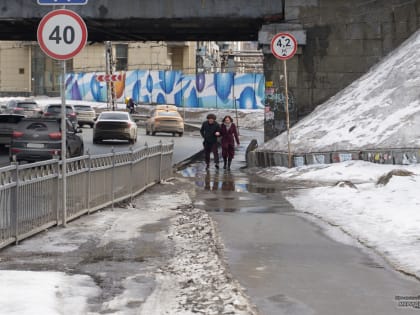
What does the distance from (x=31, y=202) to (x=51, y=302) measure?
128 inches

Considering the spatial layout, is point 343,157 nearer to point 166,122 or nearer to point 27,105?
point 166,122

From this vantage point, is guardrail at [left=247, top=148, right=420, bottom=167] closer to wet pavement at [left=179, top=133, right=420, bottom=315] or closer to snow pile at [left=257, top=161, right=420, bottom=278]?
snow pile at [left=257, top=161, right=420, bottom=278]

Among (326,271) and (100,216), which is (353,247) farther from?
(100,216)

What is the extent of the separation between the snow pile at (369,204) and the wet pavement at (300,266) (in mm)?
253

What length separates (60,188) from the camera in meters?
9.90

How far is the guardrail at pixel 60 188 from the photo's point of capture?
827cm

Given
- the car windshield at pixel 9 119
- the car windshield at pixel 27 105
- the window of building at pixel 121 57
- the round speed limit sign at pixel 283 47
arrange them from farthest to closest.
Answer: the window of building at pixel 121 57, the car windshield at pixel 27 105, the car windshield at pixel 9 119, the round speed limit sign at pixel 283 47

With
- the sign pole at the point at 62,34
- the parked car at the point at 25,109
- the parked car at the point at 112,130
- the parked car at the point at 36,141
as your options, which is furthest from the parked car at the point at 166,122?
the sign pole at the point at 62,34

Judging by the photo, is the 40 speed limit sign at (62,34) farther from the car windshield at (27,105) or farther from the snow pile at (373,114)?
the car windshield at (27,105)

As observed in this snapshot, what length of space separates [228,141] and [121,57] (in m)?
64.5

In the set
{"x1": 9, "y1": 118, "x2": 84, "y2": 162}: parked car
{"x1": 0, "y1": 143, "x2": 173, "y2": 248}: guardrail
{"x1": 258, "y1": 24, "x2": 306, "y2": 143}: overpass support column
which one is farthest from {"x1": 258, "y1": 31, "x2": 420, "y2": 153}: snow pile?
{"x1": 9, "y1": 118, "x2": 84, "y2": 162}: parked car

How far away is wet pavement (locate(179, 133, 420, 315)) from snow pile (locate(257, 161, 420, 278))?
25 centimetres

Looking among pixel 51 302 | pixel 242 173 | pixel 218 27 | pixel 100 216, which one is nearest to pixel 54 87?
pixel 218 27

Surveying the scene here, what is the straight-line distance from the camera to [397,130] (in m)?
17.7
